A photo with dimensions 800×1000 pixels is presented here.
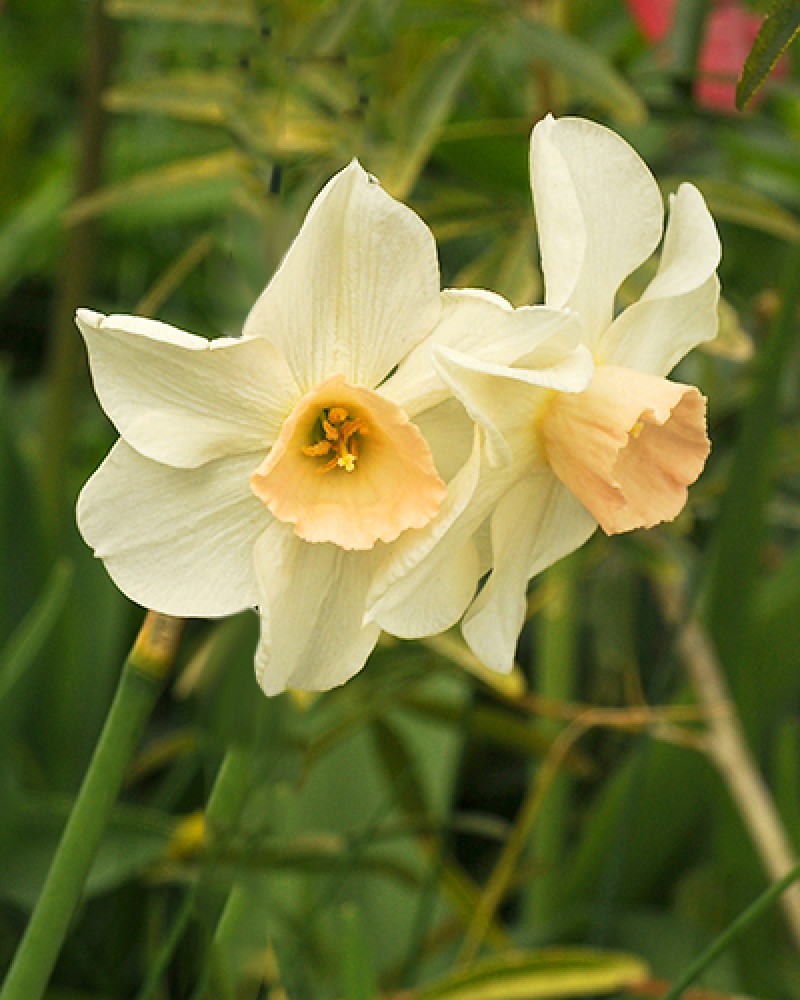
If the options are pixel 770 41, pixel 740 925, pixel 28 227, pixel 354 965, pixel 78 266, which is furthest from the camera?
pixel 28 227

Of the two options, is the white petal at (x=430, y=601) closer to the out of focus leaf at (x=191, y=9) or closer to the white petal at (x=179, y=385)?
the white petal at (x=179, y=385)

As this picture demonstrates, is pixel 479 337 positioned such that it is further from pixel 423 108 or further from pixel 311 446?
pixel 423 108

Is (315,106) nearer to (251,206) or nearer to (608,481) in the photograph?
(251,206)

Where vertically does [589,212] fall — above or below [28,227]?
above

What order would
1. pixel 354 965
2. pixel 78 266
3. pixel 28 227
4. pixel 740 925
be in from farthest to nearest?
1. pixel 28 227
2. pixel 78 266
3. pixel 354 965
4. pixel 740 925

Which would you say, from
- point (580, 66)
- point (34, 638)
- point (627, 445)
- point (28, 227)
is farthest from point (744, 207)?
point (28, 227)

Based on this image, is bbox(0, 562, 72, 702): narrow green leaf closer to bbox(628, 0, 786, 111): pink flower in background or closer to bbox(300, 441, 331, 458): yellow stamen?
bbox(300, 441, 331, 458): yellow stamen

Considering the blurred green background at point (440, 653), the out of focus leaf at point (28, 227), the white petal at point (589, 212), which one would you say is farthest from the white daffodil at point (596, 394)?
the out of focus leaf at point (28, 227)
